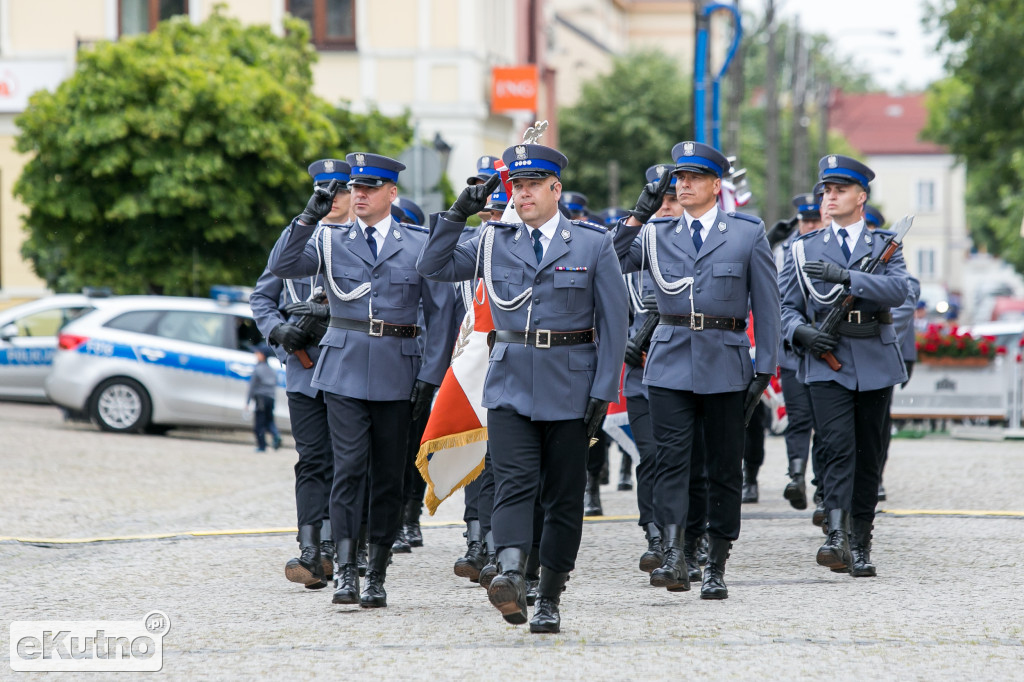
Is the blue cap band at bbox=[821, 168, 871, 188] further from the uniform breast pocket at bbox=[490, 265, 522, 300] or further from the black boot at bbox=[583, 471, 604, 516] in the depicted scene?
the black boot at bbox=[583, 471, 604, 516]

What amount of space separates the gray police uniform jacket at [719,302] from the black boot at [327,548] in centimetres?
180

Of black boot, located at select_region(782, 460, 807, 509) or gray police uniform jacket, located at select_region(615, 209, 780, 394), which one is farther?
black boot, located at select_region(782, 460, 807, 509)

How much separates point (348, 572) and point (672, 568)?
4.87 ft

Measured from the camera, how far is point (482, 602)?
730 cm

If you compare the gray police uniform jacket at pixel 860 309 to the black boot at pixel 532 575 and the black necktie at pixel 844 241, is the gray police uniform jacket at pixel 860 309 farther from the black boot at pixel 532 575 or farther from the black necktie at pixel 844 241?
the black boot at pixel 532 575

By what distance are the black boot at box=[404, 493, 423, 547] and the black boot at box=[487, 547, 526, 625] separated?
2912 mm

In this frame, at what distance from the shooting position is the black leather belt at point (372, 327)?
730 cm

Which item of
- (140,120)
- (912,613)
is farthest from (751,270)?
(140,120)

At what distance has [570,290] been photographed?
6.53 meters

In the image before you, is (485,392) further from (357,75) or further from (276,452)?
(357,75)

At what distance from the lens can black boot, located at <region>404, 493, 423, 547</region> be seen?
9328 mm

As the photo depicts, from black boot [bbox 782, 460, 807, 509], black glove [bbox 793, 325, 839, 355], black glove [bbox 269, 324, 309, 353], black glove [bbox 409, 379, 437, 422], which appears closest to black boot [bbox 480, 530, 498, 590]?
black glove [bbox 409, 379, 437, 422]

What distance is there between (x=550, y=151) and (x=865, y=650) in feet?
7.74

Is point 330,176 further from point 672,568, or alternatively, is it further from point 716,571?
point 716,571
